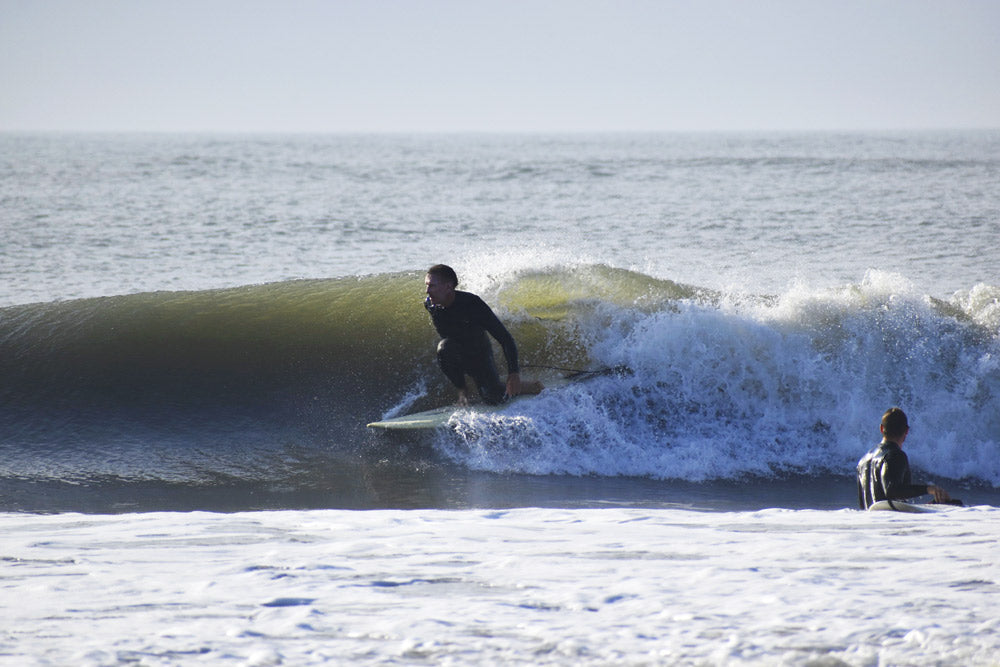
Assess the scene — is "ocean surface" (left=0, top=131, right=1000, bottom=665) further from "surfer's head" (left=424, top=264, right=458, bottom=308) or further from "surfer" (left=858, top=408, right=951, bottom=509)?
"surfer's head" (left=424, top=264, right=458, bottom=308)

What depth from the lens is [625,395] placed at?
8.16m

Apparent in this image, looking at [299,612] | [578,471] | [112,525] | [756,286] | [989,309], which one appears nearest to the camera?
[299,612]

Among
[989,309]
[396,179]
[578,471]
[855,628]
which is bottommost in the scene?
[578,471]

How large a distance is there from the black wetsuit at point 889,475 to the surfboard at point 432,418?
3.19 meters

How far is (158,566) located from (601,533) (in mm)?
2245

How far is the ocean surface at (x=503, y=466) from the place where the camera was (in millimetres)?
3514

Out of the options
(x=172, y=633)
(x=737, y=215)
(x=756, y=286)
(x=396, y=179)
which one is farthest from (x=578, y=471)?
(x=396, y=179)

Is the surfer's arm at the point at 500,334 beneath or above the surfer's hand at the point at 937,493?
above

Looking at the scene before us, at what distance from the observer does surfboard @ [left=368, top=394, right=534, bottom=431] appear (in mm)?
7582

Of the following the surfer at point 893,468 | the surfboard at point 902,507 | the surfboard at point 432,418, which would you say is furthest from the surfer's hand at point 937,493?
the surfboard at point 432,418

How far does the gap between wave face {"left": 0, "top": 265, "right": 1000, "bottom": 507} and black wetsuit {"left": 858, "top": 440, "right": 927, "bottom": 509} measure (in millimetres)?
2008

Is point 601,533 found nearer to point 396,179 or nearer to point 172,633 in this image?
point 172,633

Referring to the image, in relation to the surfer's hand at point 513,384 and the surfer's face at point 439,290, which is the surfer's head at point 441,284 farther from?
the surfer's hand at point 513,384

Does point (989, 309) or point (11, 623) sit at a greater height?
point (989, 309)
